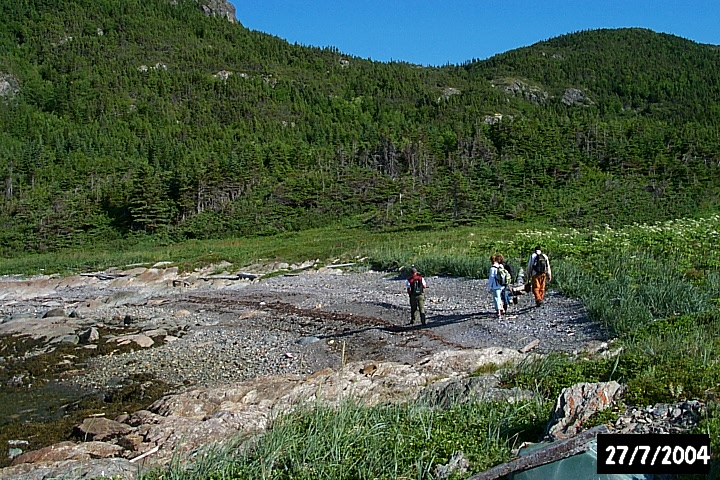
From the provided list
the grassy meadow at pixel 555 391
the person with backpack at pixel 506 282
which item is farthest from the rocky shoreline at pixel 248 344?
the grassy meadow at pixel 555 391

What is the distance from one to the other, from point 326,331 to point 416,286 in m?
3.62

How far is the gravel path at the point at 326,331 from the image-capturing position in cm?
1647

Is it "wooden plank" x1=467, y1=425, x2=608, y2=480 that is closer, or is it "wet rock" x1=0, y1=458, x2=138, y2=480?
"wooden plank" x1=467, y1=425, x2=608, y2=480

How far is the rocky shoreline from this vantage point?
1120 centimetres

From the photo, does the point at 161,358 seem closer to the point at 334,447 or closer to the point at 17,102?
the point at 334,447

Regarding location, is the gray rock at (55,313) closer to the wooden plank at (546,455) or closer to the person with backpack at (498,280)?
the person with backpack at (498,280)

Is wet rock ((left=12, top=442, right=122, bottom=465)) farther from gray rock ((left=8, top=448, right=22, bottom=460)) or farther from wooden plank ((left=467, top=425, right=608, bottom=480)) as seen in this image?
wooden plank ((left=467, top=425, right=608, bottom=480))

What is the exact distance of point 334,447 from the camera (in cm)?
733

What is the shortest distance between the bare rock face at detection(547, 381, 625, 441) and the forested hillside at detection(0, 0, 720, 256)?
41826 millimetres

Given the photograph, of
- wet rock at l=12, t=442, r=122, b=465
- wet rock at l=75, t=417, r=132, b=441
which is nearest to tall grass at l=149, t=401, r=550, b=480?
wet rock at l=12, t=442, r=122, b=465

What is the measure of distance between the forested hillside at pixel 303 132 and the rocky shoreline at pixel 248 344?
2707 cm

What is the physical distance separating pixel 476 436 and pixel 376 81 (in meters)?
143

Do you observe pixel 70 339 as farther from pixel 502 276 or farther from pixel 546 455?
pixel 546 455

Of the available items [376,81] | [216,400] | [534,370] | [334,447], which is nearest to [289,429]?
[334,447]
